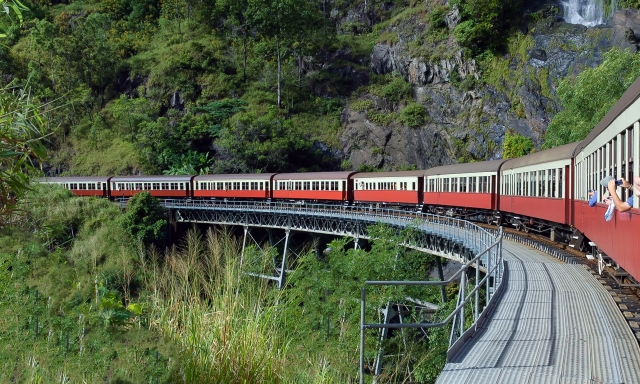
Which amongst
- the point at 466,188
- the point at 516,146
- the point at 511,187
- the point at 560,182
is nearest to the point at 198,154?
the point at 516,146

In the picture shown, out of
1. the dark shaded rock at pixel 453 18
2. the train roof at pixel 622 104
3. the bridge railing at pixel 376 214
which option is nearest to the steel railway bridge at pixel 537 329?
the bridge railing at pixel 376 214

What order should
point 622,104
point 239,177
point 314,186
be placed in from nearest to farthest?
point 622,104 → point 314,186 → point 239,177

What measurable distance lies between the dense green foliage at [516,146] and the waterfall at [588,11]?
44.2 ft

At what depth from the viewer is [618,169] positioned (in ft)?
28.8

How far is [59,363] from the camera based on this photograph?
4574 millimetres

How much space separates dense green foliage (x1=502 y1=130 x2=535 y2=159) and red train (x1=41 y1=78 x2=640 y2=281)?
44.2 ft

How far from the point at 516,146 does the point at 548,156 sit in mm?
27637

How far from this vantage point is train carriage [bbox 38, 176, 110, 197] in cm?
4778

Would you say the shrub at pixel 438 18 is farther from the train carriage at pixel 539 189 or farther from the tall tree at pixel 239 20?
the train carriage at pixel 539 189

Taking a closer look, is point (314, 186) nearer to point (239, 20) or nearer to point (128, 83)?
point (239, 20)

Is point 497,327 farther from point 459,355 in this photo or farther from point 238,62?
point 238,62

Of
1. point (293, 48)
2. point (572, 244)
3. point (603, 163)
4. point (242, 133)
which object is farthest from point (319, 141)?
point (603, 163)

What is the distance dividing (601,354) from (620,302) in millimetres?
3370

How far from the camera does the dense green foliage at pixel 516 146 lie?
1789 inches
